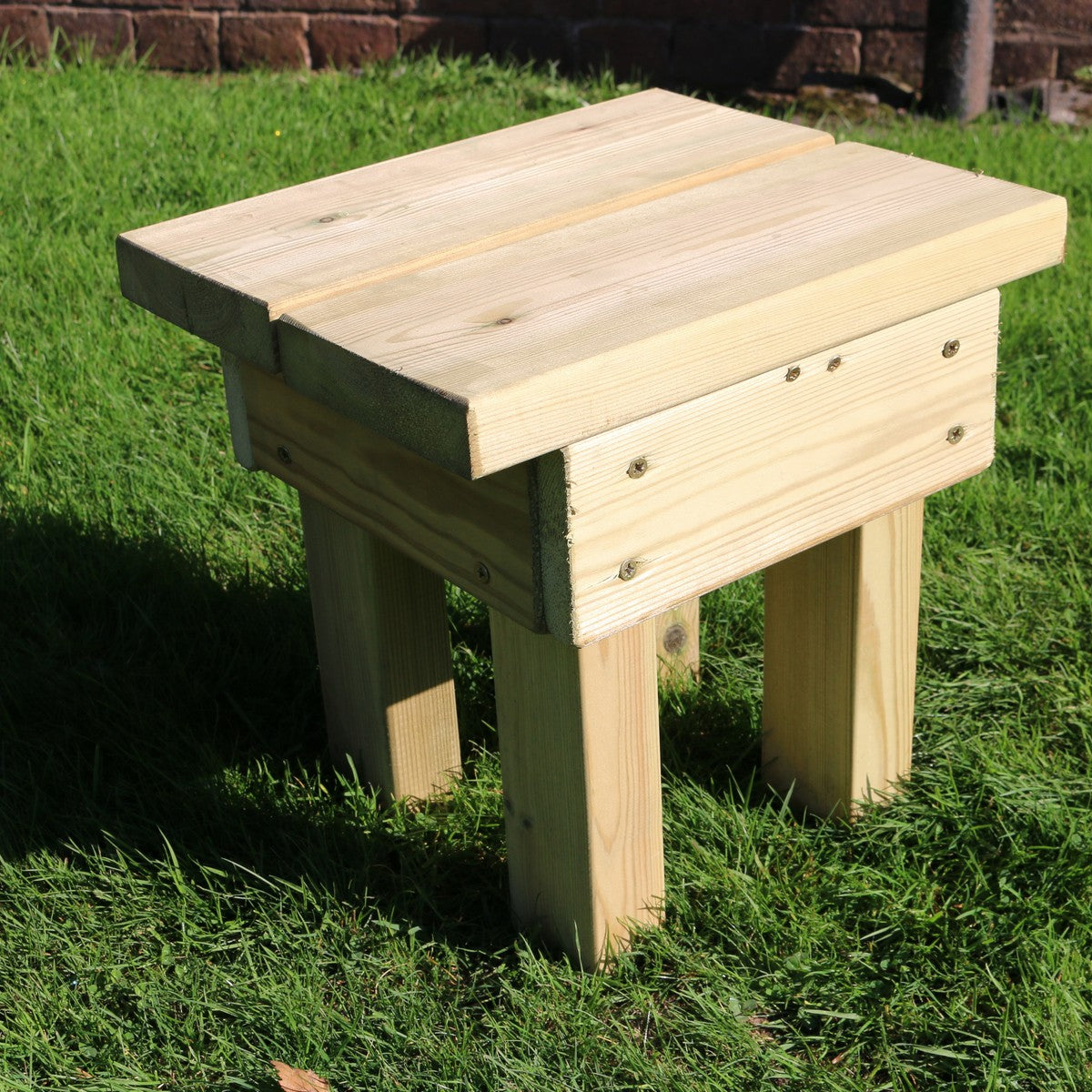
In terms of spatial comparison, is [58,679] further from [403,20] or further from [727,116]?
[403,20]

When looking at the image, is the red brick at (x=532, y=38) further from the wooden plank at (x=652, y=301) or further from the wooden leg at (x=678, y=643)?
the wooden plank at (x=652, y=301)

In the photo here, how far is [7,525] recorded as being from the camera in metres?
2.87

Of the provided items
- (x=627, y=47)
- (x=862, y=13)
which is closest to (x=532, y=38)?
(x=627, y=47)

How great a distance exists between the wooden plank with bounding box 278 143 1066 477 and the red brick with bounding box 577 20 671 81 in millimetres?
3421

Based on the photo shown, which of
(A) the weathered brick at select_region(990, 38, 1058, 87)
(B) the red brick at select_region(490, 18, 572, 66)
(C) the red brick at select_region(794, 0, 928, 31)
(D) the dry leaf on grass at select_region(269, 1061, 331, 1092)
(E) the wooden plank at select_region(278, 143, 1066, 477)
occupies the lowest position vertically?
(D) the dry leaf on grass at select_region(269, 1061, 331, 1092)

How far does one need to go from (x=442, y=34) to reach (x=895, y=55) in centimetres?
159

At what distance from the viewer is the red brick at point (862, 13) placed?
4902 mm

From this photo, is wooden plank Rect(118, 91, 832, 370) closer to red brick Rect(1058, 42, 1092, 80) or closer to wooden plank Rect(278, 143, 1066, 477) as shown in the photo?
wooden plank Rect(278, 143, 1066, 477)

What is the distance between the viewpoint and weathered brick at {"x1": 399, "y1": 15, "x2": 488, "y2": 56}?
531cm

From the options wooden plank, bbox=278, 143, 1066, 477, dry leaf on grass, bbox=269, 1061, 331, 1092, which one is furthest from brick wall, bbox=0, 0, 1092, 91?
dry leaf on grass, bbox=269, 1061, 331, 1092

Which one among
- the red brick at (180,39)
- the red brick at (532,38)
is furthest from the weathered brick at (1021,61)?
the red brick at (180,39)

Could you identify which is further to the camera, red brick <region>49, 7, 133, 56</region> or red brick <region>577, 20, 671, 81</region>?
red brick <region>49, 7, 133, 56</region>

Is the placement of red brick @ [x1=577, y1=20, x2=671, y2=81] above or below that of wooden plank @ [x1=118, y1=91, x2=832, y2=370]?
below

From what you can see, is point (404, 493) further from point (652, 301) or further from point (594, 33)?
point (594, 33)
